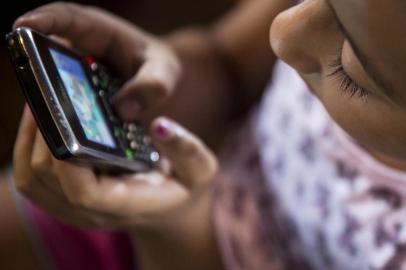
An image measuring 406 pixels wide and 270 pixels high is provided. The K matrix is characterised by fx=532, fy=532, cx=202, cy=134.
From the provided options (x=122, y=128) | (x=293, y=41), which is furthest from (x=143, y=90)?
(x=293, y=41)

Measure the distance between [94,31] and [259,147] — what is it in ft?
0.77

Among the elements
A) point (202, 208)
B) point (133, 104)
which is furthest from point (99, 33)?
point (202, 208)

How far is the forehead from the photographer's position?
0.24 metres

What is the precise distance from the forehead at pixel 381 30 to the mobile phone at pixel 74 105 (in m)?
0.17

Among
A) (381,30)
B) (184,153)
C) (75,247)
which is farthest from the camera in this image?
(75,247)

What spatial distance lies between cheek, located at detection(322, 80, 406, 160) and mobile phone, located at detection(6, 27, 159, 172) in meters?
0.16

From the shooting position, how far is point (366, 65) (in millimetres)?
267

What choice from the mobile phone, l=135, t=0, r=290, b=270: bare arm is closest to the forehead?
the mobile phone

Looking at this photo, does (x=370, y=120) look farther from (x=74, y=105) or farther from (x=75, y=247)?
(x=75, y=247)

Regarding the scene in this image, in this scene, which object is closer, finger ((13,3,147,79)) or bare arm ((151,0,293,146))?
finger ((13,3,147,79))

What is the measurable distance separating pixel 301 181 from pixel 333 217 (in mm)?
51

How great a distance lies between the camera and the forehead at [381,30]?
24 cm

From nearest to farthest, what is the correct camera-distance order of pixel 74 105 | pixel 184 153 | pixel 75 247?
pixel 74 105
pixel 184 153
pixel 75 247

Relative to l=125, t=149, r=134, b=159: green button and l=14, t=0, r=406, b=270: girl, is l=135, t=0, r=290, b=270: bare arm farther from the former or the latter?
l=125, t=149, r=134, b=159: green button
